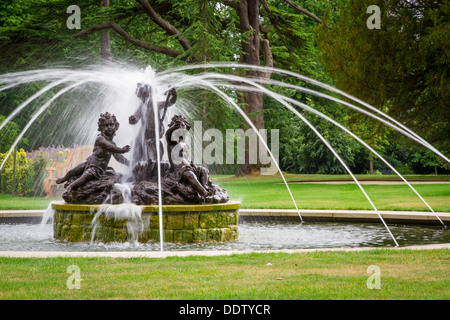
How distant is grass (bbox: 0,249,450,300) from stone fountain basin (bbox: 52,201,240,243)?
7.80ft

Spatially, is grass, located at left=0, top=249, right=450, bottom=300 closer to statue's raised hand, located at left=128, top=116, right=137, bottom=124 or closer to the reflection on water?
the reflection on water

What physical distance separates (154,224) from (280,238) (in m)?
2.49

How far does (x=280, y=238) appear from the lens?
36.6 ft

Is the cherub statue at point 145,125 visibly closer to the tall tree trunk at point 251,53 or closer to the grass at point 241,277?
the grass at point 241,277

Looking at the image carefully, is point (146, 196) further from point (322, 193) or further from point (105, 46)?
point (105, 46)

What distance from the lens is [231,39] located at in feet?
94.9

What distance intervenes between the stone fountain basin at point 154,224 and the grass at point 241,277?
2.38 metres

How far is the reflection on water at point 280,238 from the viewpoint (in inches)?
392

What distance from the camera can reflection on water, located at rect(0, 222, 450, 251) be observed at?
9945 millimetres

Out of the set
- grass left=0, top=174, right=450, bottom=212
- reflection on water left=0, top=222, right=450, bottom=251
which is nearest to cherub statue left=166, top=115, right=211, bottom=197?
reflection on water left=0, top=222, right=450, bottom=251

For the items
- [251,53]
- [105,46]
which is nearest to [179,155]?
[105,46]
